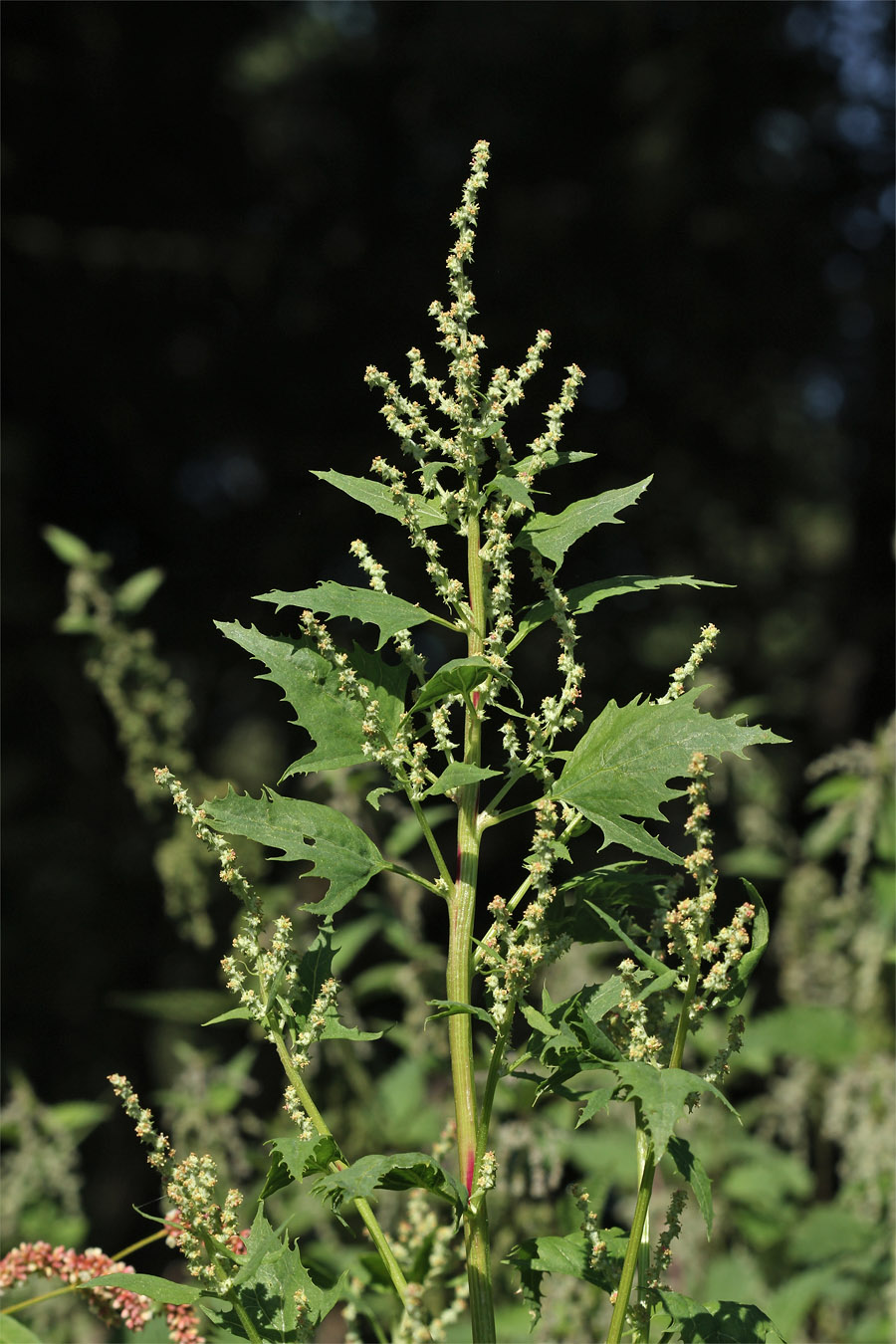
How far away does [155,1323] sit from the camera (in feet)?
4.95

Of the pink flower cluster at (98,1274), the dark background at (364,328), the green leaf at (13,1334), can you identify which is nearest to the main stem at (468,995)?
the pink flower cluster at (98,1274)

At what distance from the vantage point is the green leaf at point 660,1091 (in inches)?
40.1

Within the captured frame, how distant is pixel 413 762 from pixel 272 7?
10939 millimetres

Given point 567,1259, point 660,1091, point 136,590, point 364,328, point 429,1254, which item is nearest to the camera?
point 660,1091

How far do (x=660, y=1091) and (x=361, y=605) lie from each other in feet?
1.79

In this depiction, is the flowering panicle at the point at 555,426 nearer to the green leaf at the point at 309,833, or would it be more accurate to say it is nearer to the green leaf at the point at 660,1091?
the green leaf at the point at 309,833

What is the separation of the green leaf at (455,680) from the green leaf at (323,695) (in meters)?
0.07

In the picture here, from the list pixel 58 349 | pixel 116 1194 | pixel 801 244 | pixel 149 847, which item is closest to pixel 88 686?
pixel 149 847

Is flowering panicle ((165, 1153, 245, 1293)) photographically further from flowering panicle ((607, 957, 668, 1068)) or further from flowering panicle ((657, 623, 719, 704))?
flowering panicle ((657, 623, 719, 704))

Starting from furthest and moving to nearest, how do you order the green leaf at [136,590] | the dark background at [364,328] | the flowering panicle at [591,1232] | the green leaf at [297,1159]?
the dark background at [364,328]
the green leaf at [136,590]
the flowering panicle at [591,1232]
the green leaf at [297,1159]

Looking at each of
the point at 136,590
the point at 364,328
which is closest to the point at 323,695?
the point at 136,590

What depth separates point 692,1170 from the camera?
3.59 feet

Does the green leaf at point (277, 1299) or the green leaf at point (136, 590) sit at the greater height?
the green leaf at point (136, 590)

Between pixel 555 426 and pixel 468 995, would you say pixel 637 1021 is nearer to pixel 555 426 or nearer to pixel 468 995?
pixel 468 995
